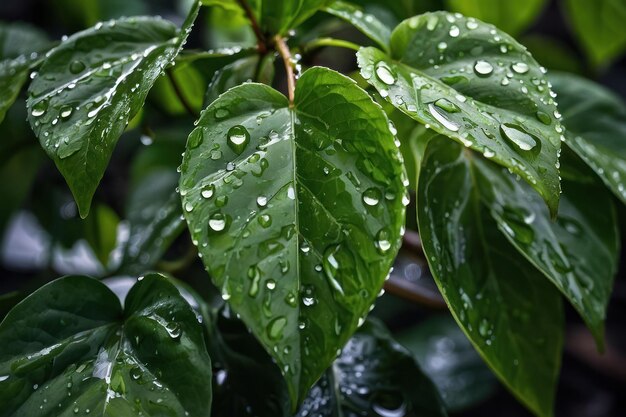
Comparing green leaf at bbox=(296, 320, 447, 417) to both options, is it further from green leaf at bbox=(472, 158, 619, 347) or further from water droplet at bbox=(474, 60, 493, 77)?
water droplet at bbox=(474, 60, 493, 77)

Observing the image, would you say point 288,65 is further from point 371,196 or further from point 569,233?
point 569,233

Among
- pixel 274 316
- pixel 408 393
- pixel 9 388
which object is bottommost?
pixel 408 393

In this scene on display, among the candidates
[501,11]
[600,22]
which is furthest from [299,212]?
[600,22]

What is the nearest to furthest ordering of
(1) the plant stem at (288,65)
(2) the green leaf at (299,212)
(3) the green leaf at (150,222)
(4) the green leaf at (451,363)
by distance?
1. (2) the green leaf at (299,212)
2. (1) the plant stem at (288,65)
3. (3) the green leaf at (150,222)
4. (4) the green leaf at (451,363)

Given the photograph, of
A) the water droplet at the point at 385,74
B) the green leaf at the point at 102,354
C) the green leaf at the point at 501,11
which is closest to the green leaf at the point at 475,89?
the water droplet at the point at 385,74

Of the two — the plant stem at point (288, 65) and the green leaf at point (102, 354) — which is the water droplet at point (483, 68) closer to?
the plant stem at point (288, 65)

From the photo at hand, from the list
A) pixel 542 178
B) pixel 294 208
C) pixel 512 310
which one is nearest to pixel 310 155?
pixel 294 208

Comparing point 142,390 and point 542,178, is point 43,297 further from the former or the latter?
point 542,178
